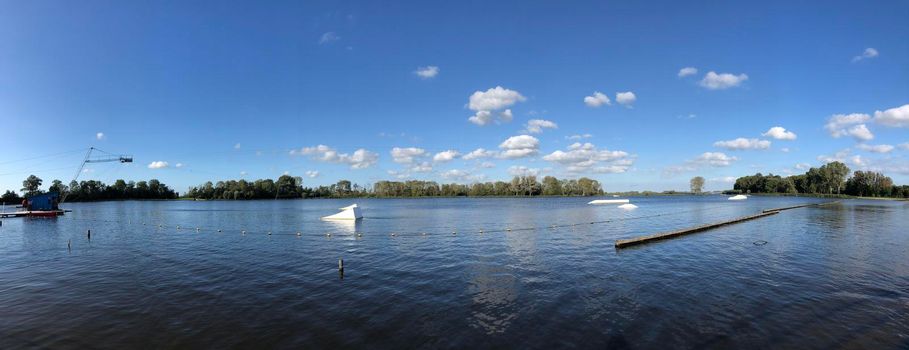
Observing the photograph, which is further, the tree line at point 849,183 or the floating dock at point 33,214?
the tree line at point 849,183

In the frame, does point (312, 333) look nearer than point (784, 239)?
Yes

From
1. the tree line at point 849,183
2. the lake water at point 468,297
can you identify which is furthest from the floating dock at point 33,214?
the tree line at point 849,183

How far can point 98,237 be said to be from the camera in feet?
134

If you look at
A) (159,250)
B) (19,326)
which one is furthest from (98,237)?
(19,326)

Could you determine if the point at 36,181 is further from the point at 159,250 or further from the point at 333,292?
the point at 333,292

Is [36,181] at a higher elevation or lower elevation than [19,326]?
higher

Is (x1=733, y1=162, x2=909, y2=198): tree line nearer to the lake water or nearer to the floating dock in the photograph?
Answer: the lake water

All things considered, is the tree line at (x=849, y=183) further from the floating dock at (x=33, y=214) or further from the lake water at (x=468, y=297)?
the floating dock at (x=33, y=214)

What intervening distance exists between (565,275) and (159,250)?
99.8 ft

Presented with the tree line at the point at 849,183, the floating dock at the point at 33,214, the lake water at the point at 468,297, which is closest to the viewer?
the lake water at the point at 468,297

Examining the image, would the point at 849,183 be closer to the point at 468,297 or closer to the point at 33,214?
the point at 468,297

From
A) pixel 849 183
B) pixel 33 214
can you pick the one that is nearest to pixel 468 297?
pixel 33 214

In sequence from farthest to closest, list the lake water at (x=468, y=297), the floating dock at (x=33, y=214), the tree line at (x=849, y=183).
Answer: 1. the tree line at (x=849, y=183)
2. the floating dock at (x=33, y=214)
3. the lake water at (x=468, y=297)

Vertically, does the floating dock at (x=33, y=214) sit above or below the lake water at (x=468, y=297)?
above
